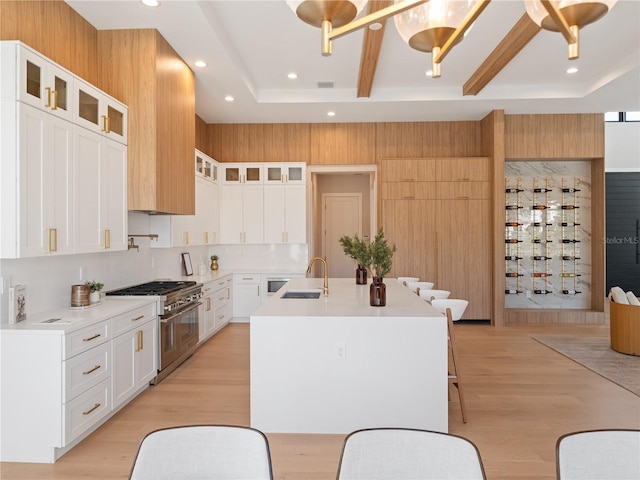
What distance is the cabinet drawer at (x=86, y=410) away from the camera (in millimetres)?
2598

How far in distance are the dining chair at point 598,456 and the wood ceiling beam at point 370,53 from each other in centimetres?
345

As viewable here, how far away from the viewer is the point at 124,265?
14.3 feet

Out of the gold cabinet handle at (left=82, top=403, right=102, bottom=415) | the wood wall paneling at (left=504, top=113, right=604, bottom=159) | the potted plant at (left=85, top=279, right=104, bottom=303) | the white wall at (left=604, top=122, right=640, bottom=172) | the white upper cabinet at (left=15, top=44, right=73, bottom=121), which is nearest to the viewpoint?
the white upper cabinet at (left=15, top=44, right=73, bottom=121)

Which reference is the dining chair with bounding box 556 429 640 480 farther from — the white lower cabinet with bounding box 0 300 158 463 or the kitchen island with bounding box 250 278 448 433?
the white lower cabinet with bounding box 0 300 158 463

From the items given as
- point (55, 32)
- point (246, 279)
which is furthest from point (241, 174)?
point (55, 32)

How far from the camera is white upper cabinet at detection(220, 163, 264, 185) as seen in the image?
688 centimetres

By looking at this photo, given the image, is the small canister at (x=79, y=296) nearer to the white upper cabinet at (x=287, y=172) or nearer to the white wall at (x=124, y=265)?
the white wall at (x=124, y=265)

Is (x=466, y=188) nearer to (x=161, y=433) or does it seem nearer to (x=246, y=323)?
(x=246, y=323)

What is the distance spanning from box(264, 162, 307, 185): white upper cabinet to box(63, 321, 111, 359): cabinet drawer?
4219mm

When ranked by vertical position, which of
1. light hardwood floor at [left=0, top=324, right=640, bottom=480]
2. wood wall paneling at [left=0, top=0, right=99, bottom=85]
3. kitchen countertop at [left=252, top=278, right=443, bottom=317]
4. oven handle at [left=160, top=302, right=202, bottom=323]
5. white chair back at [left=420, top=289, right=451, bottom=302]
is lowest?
light hardwood floor at [left=0, top=324, right=640, bottom=480]

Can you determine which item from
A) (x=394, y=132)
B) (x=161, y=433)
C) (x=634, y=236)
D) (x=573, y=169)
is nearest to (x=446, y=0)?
(x=161, y=433)

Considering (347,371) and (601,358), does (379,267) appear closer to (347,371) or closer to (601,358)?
(347,371)

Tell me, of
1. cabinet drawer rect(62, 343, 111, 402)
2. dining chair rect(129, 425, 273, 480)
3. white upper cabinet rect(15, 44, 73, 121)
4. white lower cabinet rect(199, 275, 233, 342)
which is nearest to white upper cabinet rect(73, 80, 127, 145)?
white upper cabinet rect(15, 44, 73, 121)

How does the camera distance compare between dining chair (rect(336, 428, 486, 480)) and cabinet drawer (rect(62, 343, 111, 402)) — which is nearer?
dining chair (rect(336, 428, 486, 480))
